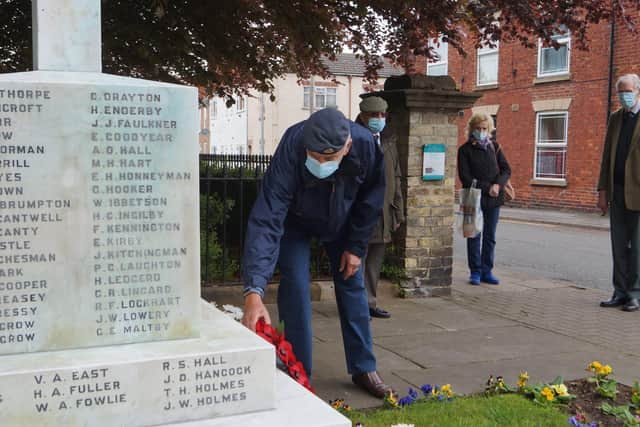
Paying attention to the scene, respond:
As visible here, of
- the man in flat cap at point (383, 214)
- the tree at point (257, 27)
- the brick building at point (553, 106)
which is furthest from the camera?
the brick building at point (553, 106)

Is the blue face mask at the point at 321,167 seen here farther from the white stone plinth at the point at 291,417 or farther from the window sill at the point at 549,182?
the window sill at the point at 549,182

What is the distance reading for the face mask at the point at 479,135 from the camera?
25.8ft

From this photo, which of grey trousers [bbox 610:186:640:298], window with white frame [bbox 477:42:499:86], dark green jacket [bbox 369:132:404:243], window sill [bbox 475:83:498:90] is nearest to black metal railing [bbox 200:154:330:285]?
dark green jacket [bbox 369:132:404:243]

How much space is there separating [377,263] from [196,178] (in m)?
3.69

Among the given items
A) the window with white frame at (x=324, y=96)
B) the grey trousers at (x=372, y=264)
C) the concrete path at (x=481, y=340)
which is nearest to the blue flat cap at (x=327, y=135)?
the concrete path at (x=481, y=340)

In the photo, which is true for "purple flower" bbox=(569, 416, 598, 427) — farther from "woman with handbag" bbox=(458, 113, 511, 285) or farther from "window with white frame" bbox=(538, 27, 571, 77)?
"window with white frame" bbox=(538, 27, 571, 77)

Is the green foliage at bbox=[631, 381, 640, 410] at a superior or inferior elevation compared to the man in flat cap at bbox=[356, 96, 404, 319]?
inferior

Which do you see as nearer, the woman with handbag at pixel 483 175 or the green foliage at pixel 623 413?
the green foliage at pixel 623 413

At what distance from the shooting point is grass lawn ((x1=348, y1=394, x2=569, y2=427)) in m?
3.51

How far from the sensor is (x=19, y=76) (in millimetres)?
2396

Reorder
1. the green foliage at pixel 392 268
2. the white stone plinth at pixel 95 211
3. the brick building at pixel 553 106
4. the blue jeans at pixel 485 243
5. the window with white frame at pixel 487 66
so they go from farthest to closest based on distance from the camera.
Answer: the window with white frame at pixel 487 66, the brick building at pixel 553 106, the blue jeans at pixel 485 243, the green foliage at pixel 392 268, the white stone plinth at pixel 95 211

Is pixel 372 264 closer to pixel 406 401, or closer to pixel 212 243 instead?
pixel 212 243

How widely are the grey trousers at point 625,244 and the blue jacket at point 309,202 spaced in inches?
147

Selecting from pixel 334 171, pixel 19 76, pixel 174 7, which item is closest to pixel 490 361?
pixel 334 171
